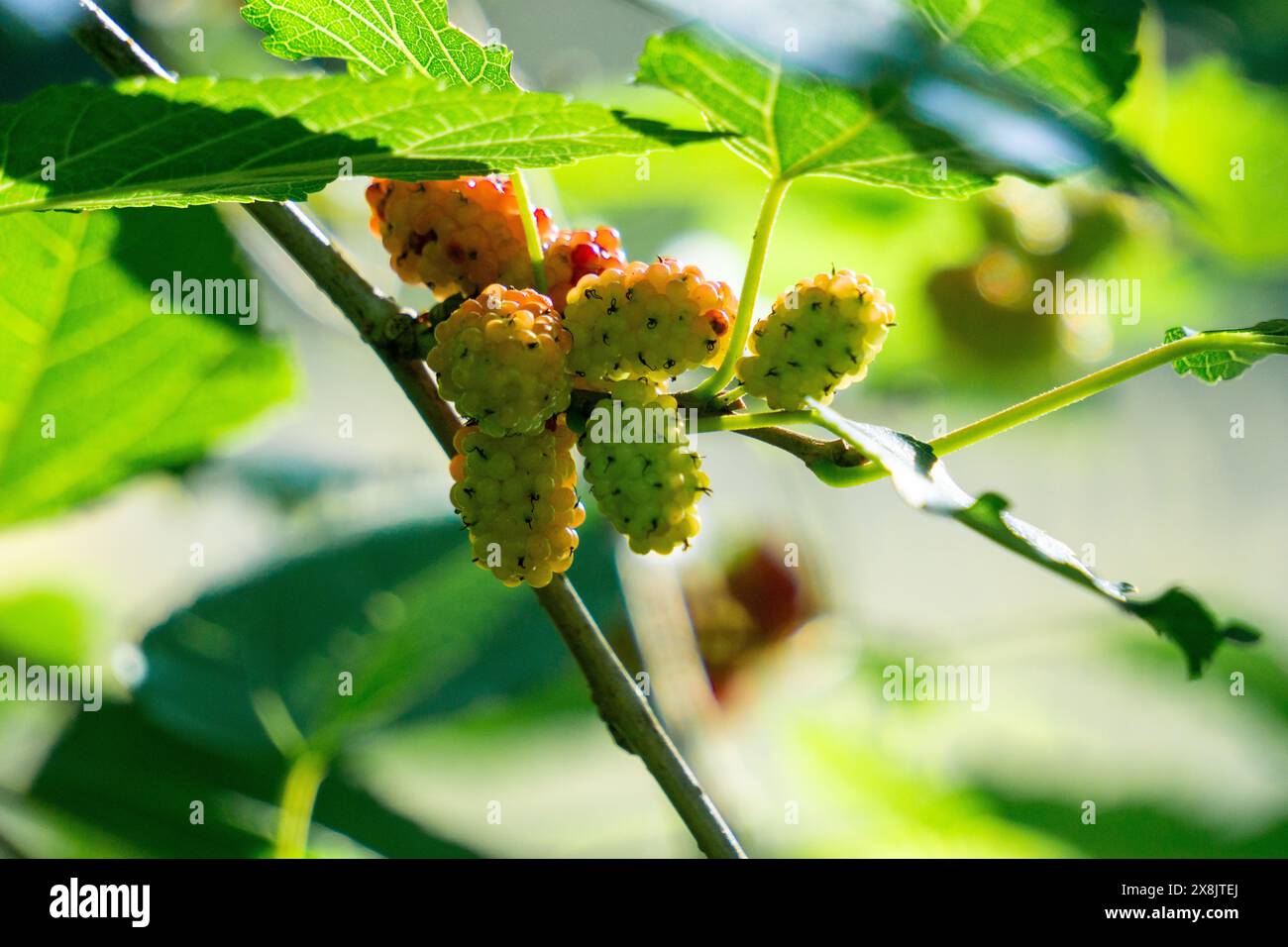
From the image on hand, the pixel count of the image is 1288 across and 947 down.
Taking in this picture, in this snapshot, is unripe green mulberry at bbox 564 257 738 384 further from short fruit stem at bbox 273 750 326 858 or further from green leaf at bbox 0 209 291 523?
short fruit stem at bbox 273 750 326 858

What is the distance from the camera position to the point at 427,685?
106cm

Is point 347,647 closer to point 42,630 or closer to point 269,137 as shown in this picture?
point 42,630

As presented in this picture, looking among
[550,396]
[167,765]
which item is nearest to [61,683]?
[167,765]

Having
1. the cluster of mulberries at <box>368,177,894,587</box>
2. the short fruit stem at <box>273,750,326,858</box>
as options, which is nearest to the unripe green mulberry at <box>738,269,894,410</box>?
the cluster of mulberries at <box>368,177,894,587</box>

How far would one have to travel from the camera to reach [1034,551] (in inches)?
15.3

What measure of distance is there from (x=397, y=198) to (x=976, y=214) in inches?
41.4

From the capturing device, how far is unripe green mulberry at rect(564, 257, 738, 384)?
1.53 ft

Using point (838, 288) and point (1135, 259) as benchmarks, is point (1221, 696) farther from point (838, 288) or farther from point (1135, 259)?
point (838, 288)

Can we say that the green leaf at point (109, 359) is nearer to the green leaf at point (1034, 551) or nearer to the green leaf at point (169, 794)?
the green leaf at point (169, 794)

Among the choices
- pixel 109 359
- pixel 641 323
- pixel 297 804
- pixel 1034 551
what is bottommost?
pixel 297 804

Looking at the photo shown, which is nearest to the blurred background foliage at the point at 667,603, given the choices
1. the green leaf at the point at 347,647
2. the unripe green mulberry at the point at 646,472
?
the green leaf at the point at 347,647

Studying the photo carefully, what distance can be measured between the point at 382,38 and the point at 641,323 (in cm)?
19

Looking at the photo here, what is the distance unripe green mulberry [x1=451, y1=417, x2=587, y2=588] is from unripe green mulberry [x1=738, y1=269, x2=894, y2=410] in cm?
9

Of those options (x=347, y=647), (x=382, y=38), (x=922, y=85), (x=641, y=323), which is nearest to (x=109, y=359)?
(x=347, y=647)
